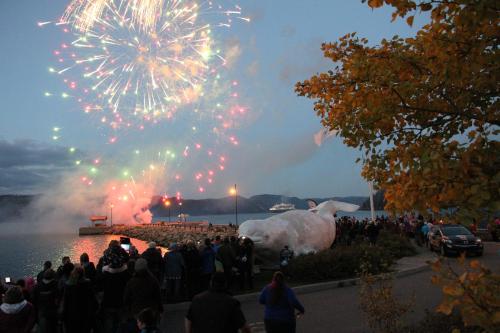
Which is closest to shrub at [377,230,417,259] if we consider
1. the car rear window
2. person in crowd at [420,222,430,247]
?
the car rear window

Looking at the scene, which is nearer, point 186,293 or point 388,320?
point 388,320

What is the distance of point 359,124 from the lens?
210 inches

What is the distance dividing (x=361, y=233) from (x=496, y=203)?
25430 mm

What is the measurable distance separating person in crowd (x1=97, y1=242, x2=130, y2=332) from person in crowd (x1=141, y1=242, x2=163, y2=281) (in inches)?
115

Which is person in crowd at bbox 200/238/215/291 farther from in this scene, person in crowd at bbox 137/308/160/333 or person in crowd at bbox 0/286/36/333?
person in crowd at bbox 137/308/160/333

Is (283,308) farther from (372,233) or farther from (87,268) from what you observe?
(372,233)

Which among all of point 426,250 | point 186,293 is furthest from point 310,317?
point 426,250

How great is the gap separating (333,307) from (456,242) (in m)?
13.3

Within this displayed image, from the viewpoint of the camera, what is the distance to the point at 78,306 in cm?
716

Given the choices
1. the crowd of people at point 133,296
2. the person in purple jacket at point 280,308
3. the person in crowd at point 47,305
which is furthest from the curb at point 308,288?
the person in purple jacket at point 280,308

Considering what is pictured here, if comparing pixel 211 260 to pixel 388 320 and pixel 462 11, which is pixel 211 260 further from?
pixel 462 11

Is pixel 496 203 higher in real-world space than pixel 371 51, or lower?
lower

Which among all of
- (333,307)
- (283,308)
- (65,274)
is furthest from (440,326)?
(65,274)

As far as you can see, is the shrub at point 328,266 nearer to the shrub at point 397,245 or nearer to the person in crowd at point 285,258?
the person in crowd at point 285,258
